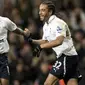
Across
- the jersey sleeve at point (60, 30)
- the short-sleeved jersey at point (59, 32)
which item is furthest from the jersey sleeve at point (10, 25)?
the jersey sleeve at point (60, 30)

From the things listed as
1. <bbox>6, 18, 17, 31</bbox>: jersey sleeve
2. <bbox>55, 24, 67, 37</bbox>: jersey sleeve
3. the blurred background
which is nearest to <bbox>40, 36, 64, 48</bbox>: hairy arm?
<bbox>55, 24, 67, 37</bbox>: jersey sleeve

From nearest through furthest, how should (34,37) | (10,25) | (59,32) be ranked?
(59,32) < (10,25) < (34,37)

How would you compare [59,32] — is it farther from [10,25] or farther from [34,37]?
[34,37]

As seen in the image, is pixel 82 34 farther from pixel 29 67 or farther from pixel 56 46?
pixel 56 46

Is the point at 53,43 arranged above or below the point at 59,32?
below

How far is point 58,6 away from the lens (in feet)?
49.5

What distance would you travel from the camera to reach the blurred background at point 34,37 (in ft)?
42.6

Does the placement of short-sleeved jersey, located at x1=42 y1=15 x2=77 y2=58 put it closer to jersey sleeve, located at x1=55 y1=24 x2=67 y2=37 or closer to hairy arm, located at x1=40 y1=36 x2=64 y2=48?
jersey sleeve, located at x1=55 y1=24 x2=67 y2=37

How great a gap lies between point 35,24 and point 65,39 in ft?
18.2

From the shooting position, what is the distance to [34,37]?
1423cm

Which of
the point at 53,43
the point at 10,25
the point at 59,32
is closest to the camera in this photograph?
the point at 53,43

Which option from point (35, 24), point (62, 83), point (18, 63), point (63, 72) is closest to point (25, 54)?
point (18, 63)

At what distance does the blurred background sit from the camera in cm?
1297

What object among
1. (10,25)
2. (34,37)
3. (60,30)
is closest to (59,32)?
(60,30)
